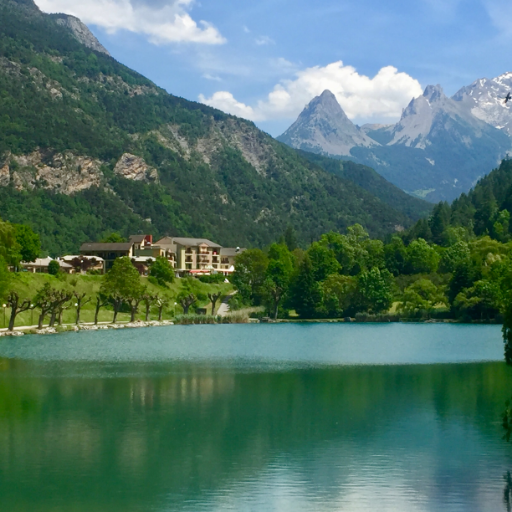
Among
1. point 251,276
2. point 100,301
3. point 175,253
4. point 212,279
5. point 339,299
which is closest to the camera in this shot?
point 100,301

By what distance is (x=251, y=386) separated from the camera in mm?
43469

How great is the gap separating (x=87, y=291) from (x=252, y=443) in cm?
8118

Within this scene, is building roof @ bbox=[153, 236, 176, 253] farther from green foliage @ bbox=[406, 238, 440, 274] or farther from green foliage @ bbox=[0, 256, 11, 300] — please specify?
green foliage @ bbox=[0, 256, 11, 300]

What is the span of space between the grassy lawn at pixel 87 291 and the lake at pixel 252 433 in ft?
105

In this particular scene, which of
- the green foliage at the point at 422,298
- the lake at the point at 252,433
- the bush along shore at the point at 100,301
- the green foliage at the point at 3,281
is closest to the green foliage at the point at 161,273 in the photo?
the bush along shore at the point at 100,301

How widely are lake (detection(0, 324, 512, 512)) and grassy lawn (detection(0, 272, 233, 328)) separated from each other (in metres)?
31.9

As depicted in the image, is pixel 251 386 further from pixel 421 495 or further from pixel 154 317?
pixel 154 317

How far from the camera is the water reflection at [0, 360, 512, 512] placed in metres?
22.2

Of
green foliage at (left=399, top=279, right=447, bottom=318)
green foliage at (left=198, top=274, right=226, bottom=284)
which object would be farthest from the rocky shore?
green foliage at (left=198, top=274, right=226, bottom=284)

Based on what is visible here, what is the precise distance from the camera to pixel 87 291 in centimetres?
10694

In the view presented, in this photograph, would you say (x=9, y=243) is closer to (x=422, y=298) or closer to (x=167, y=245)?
(x=422, y=298)

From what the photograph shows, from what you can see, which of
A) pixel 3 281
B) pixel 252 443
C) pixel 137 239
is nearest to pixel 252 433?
pixel 252 443

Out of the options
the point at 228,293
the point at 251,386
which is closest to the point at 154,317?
the point at 228,293

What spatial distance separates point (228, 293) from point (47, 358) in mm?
83689
